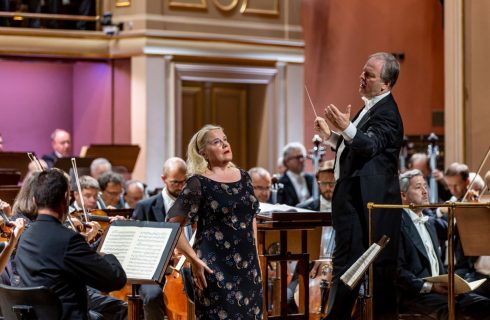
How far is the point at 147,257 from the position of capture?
4.28 metres

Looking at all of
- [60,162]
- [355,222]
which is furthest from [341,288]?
[60,162]

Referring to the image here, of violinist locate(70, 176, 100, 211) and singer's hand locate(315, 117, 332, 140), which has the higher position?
singer's hand locate(315, 117, 332, 140)

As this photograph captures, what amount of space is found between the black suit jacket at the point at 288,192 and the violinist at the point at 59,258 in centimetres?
458

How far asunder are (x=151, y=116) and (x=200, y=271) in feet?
21.7

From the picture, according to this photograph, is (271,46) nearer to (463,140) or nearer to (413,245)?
(463,140)

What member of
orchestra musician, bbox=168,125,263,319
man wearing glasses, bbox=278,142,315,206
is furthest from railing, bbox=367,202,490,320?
man wearing glasses, bbox=278,142,315,206

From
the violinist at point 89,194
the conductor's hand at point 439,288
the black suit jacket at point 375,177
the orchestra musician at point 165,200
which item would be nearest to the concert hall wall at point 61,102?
the violinist at point 89,194

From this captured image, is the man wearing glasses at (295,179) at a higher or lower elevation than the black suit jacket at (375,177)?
lower

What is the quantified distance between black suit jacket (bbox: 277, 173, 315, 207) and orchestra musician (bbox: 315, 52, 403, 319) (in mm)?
3695

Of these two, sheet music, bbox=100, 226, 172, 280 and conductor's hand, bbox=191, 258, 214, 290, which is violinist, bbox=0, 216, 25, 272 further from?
conductor's hand, bbox=191, 258, 214, 290

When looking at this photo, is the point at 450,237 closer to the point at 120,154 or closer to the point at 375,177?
the point at 375,177

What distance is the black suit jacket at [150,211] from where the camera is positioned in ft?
20.9

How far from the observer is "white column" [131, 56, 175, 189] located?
10984mm

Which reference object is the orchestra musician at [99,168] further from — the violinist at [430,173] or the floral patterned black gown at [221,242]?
the floral patterned black gown at [221,242]
